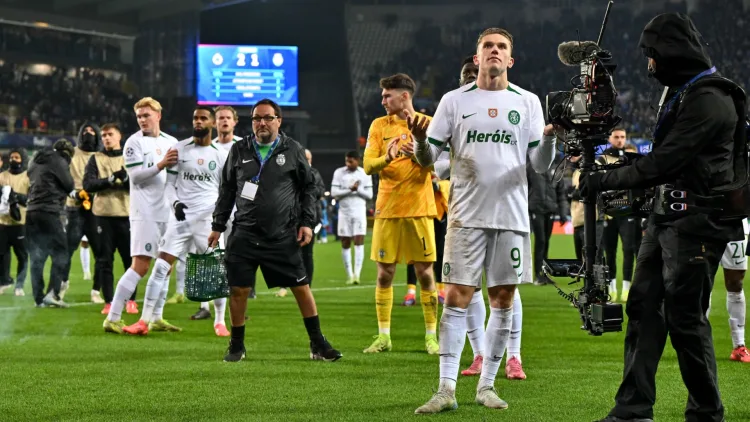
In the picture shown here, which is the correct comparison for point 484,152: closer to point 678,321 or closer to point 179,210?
point 678,321

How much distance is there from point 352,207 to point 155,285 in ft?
29.6

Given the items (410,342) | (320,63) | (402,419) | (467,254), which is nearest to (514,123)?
(467,254)

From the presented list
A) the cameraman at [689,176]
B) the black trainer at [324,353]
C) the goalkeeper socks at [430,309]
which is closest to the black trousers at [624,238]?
the goalkeeper socks at [430,309]

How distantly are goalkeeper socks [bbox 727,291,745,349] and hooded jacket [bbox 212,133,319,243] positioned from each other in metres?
3.56

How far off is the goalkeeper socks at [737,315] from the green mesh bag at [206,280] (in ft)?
14.5

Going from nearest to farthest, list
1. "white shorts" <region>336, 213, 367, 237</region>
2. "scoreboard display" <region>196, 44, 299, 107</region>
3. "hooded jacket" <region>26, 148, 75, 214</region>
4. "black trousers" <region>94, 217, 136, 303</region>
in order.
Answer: "black trousers" <region>94, 217, 136, 303</region> < "hooded jacket" <region>26, 148, 75, 214</region> < "white shorts" <region>336, 213, 367, 237</region> < "scoreboard display" <region>196, 44, 299, 107</region>

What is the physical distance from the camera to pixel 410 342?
9.82 meters

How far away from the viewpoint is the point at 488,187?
20.8 feet

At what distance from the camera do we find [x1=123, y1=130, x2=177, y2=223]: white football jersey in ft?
35.3

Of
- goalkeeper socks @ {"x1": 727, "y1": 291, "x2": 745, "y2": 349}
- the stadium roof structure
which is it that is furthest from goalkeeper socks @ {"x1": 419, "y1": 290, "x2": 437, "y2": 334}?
the stadium roof structure

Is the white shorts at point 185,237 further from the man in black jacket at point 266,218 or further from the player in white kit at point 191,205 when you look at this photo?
the man in black jacket at point 266,218

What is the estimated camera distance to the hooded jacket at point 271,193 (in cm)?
840

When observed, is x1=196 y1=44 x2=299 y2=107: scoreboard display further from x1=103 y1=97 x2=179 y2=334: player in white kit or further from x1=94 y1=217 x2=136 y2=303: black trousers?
x1=103 y1=97 x2=179 y2=334: player in white kit

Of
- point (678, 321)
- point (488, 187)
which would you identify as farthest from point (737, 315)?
point (678, 321)
